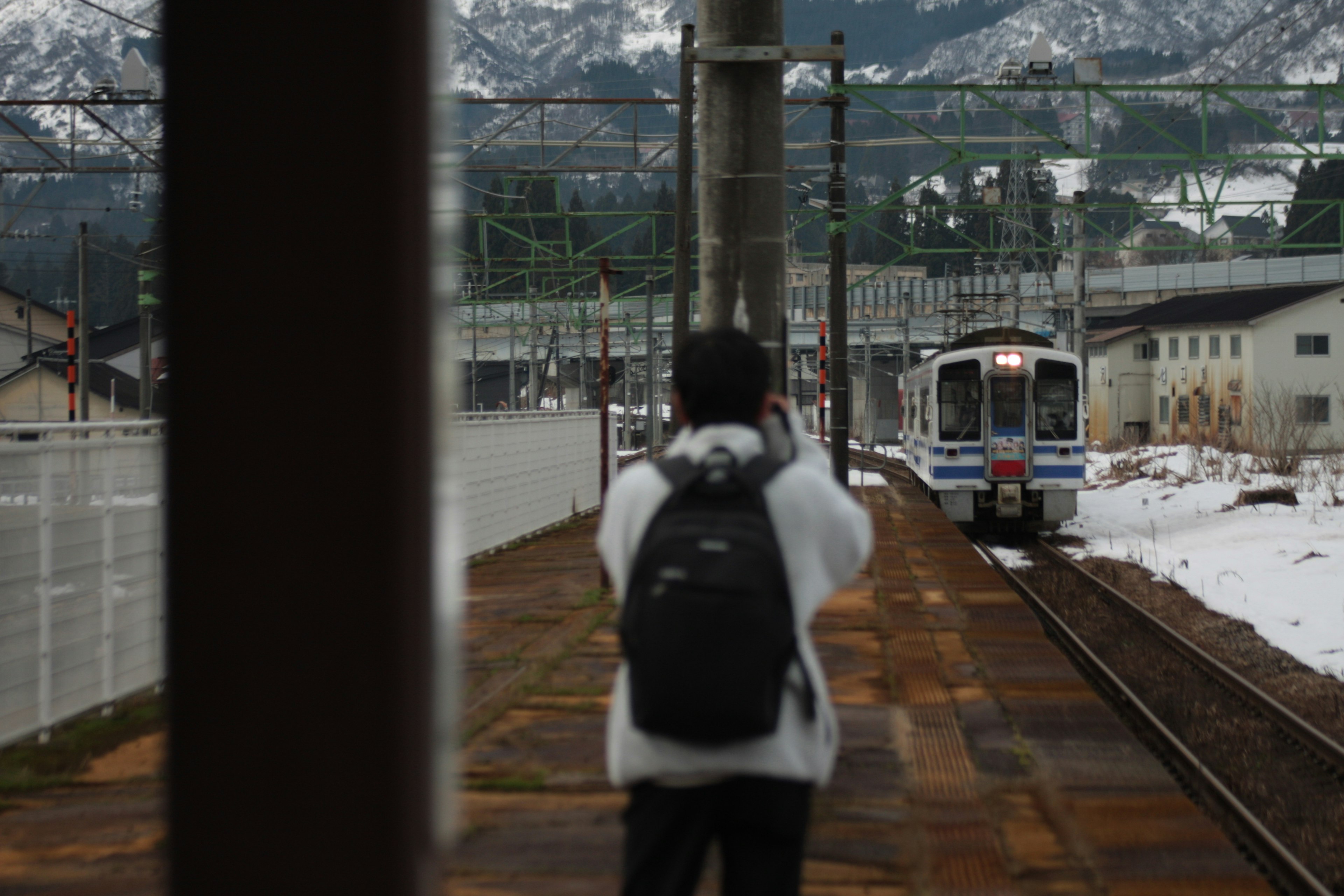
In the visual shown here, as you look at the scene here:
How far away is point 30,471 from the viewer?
19.7 ft

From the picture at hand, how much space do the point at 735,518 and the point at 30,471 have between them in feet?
15.9

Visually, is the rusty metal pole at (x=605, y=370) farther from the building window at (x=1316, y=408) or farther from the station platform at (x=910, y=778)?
the building window at (x=1316, y=408)

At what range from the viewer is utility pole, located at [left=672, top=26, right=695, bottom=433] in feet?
37.9

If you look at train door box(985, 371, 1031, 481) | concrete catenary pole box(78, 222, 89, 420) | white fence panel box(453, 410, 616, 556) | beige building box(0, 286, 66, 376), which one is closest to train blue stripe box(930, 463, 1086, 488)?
train door box(985, 371, 1031, 481)

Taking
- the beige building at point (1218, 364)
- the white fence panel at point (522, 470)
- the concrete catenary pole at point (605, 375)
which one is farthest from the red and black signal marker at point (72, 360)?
the beige building at point (1218, 364)

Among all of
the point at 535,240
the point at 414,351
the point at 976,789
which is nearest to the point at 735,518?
the point at 414,351

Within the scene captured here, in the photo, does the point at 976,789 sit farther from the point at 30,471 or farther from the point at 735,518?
the point at 30,471

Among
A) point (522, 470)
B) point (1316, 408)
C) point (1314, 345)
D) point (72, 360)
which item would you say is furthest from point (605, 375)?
point (1314, 345)

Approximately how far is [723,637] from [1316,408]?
5079 cm

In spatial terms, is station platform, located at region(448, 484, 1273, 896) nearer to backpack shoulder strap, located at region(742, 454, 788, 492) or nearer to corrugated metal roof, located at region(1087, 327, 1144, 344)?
backpack shoulder strap, located at region(742, 454, 788, 492)

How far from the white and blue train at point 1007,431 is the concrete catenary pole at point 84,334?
1383 cm

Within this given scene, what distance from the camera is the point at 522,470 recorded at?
15664 millimetres

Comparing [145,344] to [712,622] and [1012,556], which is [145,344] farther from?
[712,622]

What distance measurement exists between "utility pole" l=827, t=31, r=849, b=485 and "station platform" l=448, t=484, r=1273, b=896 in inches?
195
